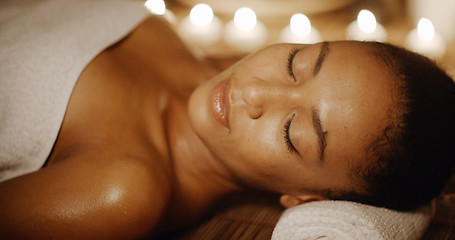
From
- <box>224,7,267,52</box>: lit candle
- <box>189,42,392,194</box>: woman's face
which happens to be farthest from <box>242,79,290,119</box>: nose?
<box>224,7,267,52</box>: lit candle

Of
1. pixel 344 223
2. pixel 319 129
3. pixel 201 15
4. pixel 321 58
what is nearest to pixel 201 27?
pixel 201 15

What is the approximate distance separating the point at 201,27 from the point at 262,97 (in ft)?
6.75

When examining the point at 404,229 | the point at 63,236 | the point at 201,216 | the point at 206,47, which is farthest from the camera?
the point at 206,47

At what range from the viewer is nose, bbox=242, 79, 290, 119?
99cm

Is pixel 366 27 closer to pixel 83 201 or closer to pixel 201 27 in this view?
pixel 201 27

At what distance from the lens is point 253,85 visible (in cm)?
101

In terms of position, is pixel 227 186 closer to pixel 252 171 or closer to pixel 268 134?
pixel 252 171

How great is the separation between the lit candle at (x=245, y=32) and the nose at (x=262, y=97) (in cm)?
187

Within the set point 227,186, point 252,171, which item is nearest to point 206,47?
point 227,186

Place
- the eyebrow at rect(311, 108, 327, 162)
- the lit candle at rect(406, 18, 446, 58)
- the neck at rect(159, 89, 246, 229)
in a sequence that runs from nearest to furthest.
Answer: the eyebrow at rect(311, 108, 327, 162) < the neck at rect(159, 89, 246, 229) < the lit candle at rect(406, 18, 446, 58)

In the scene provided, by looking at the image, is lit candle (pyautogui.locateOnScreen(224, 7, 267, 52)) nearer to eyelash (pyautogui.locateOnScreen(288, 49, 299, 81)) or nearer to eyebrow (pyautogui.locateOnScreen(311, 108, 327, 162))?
eyelash (pyautogui.locateOnScreen(288, 49, 299, 81))

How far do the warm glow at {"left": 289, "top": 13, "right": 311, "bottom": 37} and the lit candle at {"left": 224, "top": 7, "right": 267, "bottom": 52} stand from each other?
0.98ft

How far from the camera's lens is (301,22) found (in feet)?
8.91

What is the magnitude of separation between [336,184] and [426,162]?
253 mm
